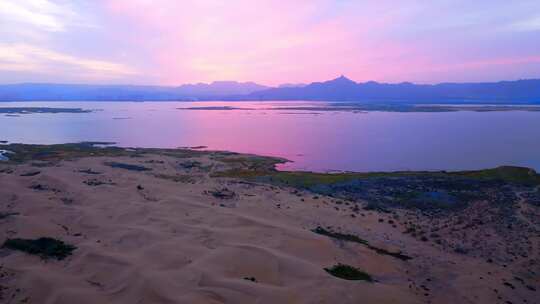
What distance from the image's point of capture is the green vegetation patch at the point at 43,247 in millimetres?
14508

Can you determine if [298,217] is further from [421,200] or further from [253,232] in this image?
[421,200]

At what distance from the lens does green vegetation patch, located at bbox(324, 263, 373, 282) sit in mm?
14297

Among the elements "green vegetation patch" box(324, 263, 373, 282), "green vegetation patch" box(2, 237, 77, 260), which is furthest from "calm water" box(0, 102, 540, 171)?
"green vegetation patch" box(2, 237, 77, 260)

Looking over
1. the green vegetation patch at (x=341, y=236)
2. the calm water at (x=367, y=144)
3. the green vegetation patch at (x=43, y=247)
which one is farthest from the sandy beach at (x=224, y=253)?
the calm water at (x=367, y=144)

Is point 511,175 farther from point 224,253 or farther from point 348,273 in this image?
point 224,253

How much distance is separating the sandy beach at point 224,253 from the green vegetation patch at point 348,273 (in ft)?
1.10

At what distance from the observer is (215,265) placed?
46.0 feet

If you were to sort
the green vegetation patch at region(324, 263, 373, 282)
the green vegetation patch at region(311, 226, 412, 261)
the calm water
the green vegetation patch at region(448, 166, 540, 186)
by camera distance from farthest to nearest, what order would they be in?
the calm water, the green vegetation patch at region(448, 166, 540, 186), the green vegetation patch at region(311, 226, 412, 261), the green vegetation patch at region(324, 263, 373, 282)

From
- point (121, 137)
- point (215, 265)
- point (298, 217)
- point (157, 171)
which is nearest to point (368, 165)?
point (157, 171)

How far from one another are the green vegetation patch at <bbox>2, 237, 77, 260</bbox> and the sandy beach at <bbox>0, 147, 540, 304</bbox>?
28 centimetres

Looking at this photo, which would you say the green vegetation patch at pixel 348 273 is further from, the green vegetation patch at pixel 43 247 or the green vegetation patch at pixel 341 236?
the green vegetation patch at pixel 43 247

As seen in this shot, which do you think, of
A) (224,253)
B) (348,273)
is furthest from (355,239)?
(224,253)

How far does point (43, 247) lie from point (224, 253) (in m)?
6.76

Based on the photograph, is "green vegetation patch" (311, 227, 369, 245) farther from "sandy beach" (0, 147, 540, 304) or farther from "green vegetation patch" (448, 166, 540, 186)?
"green vegetation patch" (448, 166, 540, 186)
